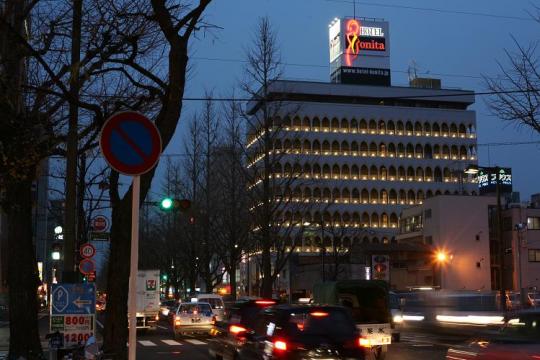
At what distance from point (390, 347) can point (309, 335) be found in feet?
45.2

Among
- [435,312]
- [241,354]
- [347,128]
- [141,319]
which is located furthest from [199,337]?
[347,128]

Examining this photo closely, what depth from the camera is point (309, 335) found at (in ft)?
39.4

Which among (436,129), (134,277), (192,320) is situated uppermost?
(436,129)

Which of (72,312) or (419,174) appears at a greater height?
(419,174)

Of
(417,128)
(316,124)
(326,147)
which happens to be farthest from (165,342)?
(417,128)

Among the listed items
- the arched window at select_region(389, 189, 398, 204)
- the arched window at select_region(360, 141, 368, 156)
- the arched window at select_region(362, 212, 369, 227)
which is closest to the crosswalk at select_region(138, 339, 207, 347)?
the arched window at select_region(362, 212, 369, 227)

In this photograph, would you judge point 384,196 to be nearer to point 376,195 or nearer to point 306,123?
point 376,195

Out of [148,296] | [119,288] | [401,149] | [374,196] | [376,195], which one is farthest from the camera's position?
[401,149]

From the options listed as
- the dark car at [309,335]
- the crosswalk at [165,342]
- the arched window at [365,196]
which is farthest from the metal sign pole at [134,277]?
the arched window at [365,196]

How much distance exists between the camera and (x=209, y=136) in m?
54.9

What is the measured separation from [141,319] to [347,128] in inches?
2676

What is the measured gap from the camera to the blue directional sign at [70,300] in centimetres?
1360

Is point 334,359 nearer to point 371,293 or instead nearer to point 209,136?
point 371,293

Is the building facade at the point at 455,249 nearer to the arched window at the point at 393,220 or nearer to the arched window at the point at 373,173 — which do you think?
the arched window at the point at 393,220
